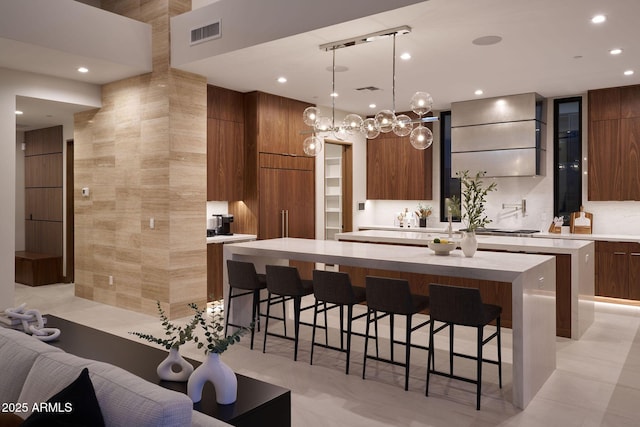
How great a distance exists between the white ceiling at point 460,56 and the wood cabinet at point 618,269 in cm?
210

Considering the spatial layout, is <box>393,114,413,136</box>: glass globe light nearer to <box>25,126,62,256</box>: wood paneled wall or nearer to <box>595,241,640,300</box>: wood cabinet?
<box>595,241,640,300</box>: wood cabinet

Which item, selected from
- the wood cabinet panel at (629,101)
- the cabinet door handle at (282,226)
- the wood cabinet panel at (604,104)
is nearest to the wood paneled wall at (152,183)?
the cabinet door handle at (282,226)

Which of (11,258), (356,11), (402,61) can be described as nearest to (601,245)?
(402,61)

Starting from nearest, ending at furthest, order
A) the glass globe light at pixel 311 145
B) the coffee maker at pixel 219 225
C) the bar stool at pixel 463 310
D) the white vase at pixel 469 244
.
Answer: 1. the bar stool at pixel 463 310
2. the white vase at pixel 469 244
3. the glass globe light at pixel 311 145
4. the coffee maker at pixel 219 225

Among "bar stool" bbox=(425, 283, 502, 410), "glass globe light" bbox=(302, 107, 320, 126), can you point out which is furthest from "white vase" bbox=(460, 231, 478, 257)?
"glass globe light" bbox=(302, 107, 320, 126)

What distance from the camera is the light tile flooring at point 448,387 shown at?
316cm

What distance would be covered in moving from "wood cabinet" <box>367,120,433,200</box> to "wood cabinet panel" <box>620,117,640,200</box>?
2.82m

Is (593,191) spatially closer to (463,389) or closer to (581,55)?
(581,55)

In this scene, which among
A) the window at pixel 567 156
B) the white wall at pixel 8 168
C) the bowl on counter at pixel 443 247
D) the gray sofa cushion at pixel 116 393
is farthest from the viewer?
the window at pixel 567 156

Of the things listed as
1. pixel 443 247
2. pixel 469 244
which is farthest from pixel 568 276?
pixel 443 247

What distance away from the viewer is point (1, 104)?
5.59m

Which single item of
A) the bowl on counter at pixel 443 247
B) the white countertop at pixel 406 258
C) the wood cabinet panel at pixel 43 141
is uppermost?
the wood cabinet panel at pixel 43 141

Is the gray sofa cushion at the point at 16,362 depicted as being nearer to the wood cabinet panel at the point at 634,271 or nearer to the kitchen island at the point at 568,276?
the kitchen island at the point at 568,276

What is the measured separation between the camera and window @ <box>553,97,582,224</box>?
23.5ft
